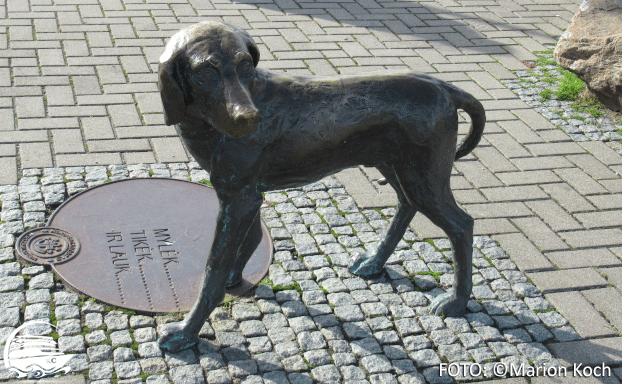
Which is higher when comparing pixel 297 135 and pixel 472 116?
pixel 472 116

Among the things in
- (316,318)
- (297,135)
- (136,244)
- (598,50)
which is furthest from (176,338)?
(598,50)

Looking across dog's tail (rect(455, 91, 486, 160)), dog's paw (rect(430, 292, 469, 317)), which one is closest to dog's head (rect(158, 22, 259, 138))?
dog's tail (rect(455, 91, 486, 160))

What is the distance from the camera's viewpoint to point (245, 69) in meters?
2.76

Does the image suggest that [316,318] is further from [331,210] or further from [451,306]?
[331,210]

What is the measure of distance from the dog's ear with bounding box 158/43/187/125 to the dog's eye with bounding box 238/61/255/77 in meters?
0.24

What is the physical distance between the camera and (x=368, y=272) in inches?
157

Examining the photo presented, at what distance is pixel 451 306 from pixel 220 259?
1363 mm

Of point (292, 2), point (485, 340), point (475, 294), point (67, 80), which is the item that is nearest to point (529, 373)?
point (485, 340)

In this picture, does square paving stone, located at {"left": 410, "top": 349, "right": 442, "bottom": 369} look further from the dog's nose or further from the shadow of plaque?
the dog's nose

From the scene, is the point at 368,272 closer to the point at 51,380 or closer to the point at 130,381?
the point at 130,381

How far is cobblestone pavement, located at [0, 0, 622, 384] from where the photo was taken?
3.41 m

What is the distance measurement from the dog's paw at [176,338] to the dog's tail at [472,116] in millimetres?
1746

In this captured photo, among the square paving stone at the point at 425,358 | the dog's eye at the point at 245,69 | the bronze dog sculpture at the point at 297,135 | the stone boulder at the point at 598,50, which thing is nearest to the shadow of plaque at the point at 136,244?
the bronze dog sculpture at the point at 297,135

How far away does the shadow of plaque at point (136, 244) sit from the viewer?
3670mm
